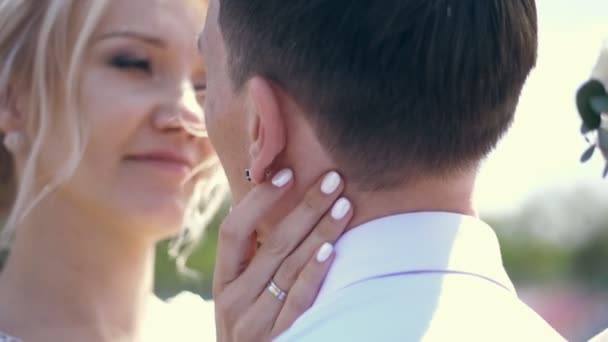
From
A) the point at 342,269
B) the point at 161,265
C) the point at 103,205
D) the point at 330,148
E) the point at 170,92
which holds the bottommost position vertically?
the point at 161,265

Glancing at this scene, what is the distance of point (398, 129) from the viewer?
171 cm

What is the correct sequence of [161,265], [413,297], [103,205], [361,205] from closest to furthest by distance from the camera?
[413,297] < [361,205] < [103,205] < [161,265]

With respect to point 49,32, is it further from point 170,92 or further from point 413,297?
point 413,297

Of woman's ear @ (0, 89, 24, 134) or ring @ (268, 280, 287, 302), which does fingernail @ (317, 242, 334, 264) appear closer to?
ring @ (268, 280, 287, 302)

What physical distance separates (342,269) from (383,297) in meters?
0.11

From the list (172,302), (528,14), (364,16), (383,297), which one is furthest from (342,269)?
(172,302)

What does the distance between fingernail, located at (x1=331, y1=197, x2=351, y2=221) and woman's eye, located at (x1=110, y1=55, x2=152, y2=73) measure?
63.4 inches

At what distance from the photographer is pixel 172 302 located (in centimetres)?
356

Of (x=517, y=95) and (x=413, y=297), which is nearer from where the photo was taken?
(x=413, y=297)

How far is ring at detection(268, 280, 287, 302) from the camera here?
190cm

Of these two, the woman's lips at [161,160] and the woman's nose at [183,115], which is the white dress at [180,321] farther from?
the woman's nose at [183,115]

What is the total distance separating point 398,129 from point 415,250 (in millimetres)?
205

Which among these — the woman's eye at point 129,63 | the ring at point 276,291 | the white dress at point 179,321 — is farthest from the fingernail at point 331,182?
the white dress at point 179,321

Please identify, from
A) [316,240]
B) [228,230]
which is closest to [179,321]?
[228,230]
